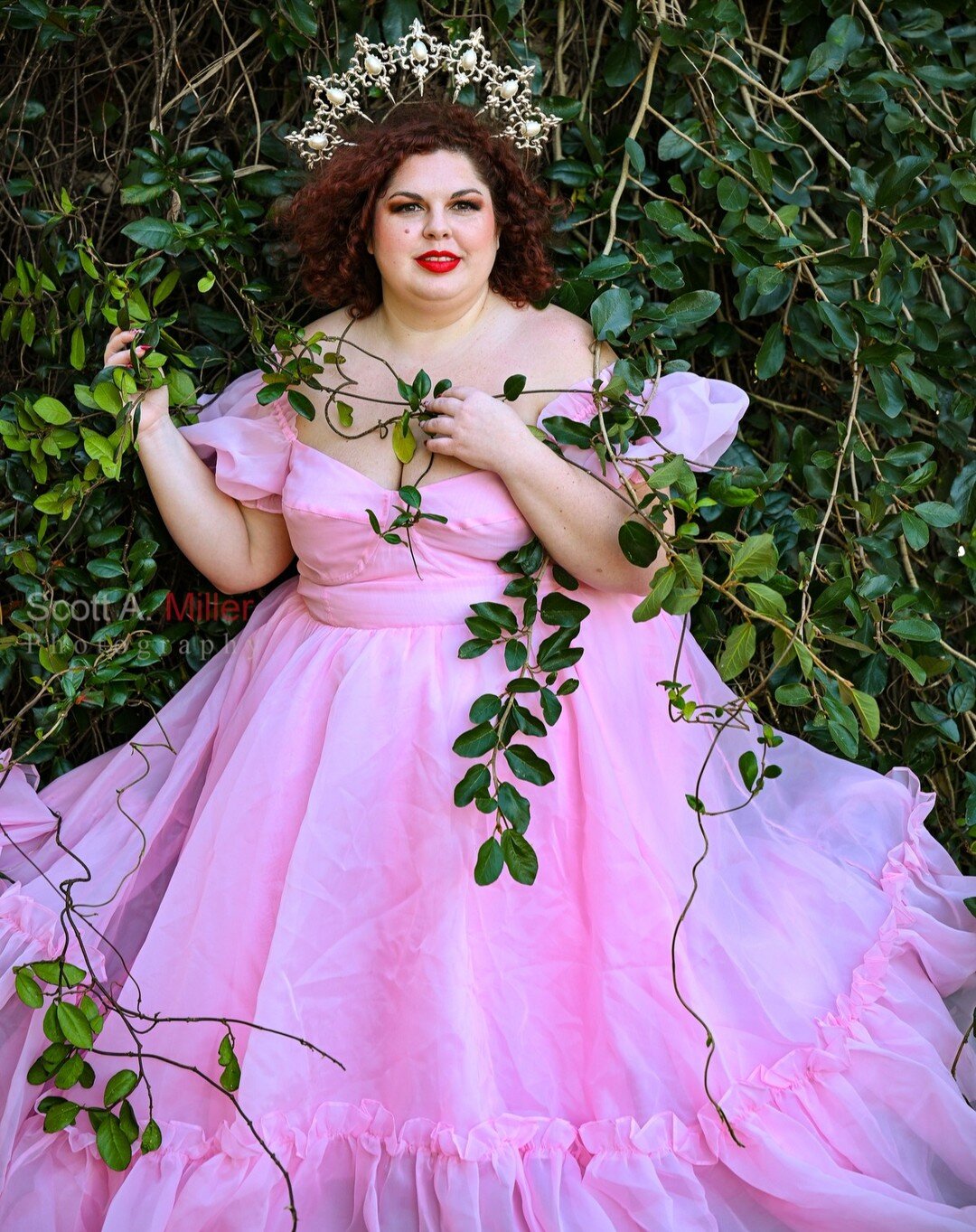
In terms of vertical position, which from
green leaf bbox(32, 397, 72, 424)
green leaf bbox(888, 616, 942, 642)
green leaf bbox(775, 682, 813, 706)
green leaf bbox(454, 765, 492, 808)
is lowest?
green leaf bbox(454, 765, 492, 808)

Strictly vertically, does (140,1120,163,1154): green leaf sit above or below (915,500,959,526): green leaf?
below

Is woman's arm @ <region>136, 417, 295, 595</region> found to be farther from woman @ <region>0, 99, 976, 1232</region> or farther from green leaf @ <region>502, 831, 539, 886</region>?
green leaf @ <region>502, 831, 539, 886</region>

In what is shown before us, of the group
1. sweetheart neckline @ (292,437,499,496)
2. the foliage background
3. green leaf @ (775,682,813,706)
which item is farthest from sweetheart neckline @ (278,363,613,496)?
green leaf @ (775,682,813,706)

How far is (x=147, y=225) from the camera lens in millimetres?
1766

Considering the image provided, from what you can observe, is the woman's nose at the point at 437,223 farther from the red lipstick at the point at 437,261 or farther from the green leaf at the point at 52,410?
the green leaf at the point at 52,410

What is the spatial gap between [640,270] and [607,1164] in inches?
51.4

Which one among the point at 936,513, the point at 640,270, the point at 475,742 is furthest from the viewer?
the point at 640,270

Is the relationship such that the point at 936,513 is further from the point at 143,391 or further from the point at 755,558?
the point at 143,391

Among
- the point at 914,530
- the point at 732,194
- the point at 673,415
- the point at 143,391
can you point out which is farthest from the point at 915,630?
the point at 143,391

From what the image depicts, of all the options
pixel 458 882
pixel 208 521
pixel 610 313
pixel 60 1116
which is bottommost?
pixel 60 1116

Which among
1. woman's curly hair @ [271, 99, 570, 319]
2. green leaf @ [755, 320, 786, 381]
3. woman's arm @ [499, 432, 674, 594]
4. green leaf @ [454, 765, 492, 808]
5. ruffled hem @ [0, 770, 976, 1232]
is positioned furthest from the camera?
green leaf @ [755, 320, 786, 381]

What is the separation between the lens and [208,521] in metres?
1.79

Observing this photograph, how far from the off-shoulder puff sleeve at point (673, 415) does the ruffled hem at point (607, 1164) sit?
737 millimetres

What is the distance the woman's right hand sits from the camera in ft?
5.59
